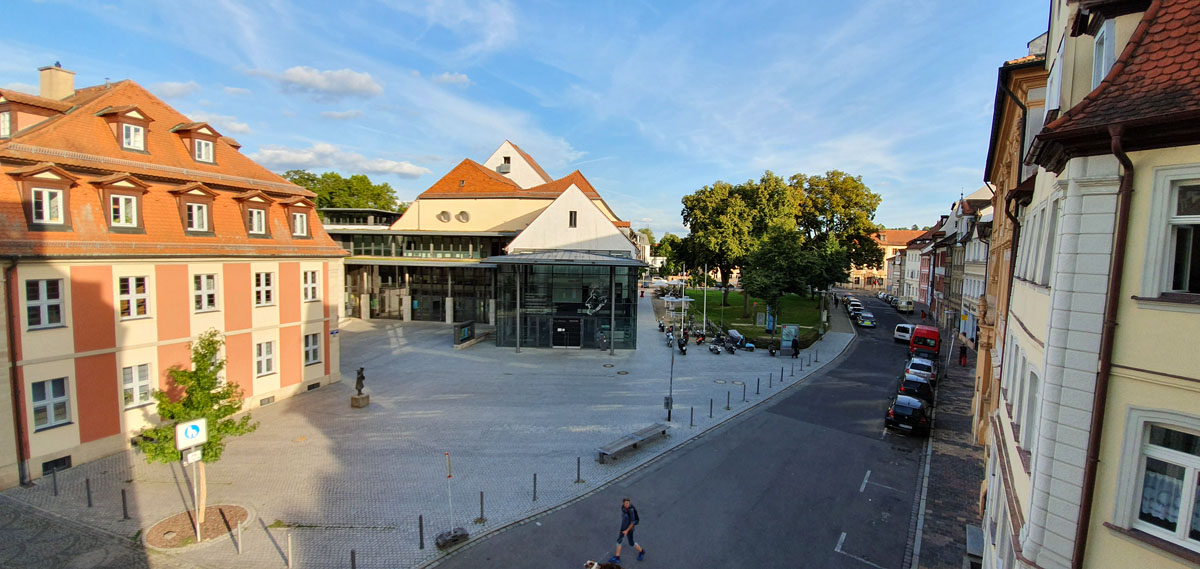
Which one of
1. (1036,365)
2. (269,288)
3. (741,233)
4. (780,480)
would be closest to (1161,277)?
(1036,365)

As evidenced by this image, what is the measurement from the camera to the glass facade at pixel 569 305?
112 feet

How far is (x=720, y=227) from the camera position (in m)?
48.5

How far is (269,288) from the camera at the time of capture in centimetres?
2100

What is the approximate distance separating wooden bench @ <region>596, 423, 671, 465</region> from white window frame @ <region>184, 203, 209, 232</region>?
53.7ft

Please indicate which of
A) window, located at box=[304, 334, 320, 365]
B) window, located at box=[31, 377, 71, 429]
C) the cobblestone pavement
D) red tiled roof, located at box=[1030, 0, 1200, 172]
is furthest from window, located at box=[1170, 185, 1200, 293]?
window, located at box=[304, 334, 320, 365]

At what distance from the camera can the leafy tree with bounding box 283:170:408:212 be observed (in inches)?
2768

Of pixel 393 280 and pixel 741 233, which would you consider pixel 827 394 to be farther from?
pixel 393 280

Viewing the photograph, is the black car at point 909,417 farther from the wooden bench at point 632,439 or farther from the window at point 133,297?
the window at point 133,297

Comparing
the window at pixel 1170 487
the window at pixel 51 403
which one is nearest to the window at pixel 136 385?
the window at pixel 51 403

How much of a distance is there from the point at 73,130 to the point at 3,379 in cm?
795

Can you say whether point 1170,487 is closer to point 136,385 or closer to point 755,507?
point 755,507

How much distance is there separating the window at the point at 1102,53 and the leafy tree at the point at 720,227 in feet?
139

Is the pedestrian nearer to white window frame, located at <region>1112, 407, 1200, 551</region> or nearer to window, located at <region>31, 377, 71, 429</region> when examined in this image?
white window frame, located at <region>1112, 407, 1200, 551</region>

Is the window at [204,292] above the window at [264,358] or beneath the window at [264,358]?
above
